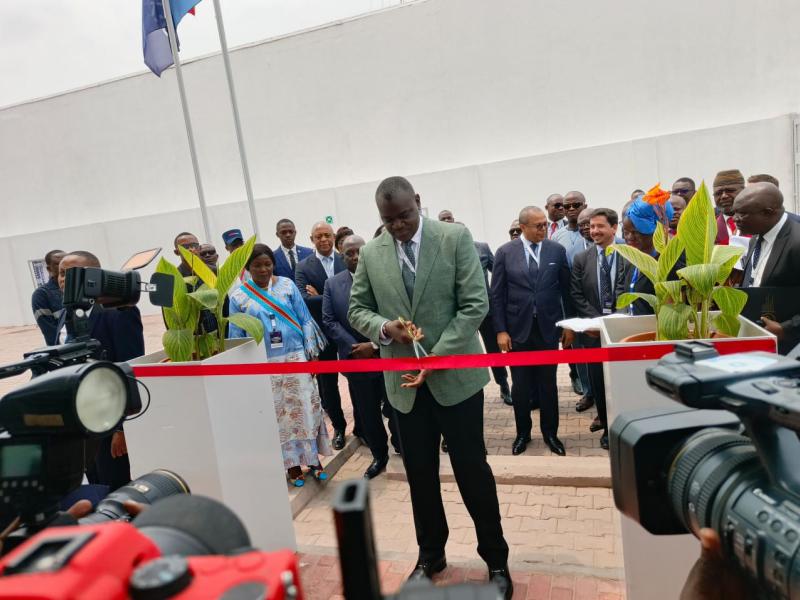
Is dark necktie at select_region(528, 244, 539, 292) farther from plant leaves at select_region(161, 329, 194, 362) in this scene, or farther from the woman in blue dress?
plant leaves at select_region(161, 329, 194, 362)

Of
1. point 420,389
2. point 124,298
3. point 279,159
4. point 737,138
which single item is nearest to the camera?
point 124,298

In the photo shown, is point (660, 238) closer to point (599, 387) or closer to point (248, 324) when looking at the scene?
point (248, 324)

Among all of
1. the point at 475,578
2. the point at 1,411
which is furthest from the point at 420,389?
the point at 1,411

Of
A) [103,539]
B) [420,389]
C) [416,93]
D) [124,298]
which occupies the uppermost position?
[416,93]

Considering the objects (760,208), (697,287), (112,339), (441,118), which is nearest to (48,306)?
(112,339)

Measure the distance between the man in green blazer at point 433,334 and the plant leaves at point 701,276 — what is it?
889mm

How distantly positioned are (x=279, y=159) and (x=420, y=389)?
12115mm

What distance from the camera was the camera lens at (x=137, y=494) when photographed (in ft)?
4.20

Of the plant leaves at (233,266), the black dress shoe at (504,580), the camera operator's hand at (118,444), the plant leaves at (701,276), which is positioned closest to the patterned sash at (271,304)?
the plant leaves at (233,266)

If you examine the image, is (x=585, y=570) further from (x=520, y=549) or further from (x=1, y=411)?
(x=1, y=411)

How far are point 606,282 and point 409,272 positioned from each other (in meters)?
2.24

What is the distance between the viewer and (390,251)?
2742mm

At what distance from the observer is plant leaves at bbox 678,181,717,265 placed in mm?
2189

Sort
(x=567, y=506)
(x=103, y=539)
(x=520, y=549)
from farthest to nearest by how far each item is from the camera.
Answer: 1. (x=567, y=506)
2. (x=520, y=549)
3. (x=103, y=539)
